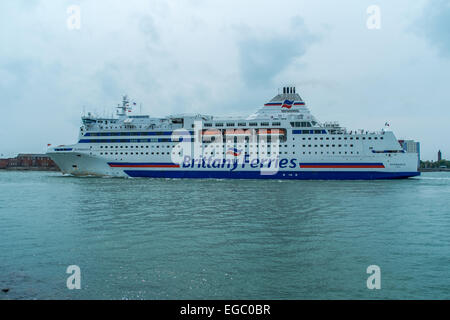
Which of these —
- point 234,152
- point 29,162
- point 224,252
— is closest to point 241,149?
point 234,152

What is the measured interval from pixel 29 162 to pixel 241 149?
86.4 metres

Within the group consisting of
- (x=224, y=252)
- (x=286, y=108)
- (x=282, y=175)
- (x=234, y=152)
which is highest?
(x=286, y=108)

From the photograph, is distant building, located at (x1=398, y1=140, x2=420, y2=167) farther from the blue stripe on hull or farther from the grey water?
the grey water

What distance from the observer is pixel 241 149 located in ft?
114

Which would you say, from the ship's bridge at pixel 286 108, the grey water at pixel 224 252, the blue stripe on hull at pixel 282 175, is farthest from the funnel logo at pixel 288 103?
the grey water at pixel 224 252

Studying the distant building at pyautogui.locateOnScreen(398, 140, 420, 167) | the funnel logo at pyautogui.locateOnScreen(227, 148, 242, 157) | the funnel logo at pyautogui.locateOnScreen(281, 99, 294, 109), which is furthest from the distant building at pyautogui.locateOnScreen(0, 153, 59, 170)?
the distant building at pyautogui.locateOnScreen(398, 140, 420, 167)

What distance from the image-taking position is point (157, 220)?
11.9 metres

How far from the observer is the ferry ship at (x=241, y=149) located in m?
32.1

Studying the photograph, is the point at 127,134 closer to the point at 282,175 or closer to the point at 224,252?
the point at 282,175

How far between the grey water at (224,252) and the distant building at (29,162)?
90128mm

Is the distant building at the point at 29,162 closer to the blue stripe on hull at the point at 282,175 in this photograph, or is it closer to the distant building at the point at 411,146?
the blue stripe on hull at the point at 282,175
